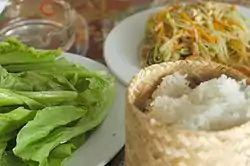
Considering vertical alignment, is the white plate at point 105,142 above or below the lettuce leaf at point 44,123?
below

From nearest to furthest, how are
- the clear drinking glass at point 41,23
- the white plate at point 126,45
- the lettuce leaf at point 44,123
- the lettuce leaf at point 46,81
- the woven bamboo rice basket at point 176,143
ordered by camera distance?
the woven bamboo rice basket at point 176,143, the lettuce leaf at point 44,123, the lettuce leaf at point 46,81, the white plate at point 126,45, the clear drinking glass at point 41,23

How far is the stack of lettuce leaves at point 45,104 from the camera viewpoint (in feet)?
2.56

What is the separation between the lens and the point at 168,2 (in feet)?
4.14

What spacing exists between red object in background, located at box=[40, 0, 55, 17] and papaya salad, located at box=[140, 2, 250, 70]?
20 centimetres

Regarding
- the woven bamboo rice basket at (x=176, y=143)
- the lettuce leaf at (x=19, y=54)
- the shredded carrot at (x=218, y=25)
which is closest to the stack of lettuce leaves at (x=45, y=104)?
the lettuce leaf at (x=19, y=54)

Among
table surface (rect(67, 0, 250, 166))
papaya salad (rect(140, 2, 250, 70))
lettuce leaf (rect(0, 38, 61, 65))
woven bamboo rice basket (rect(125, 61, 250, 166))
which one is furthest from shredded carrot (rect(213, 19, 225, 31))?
woven bamboo rice basket (rect(125, 61, 250, 166))

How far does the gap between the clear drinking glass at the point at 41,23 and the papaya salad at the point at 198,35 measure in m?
0.14

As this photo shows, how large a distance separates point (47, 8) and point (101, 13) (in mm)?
102

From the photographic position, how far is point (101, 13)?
1230mm

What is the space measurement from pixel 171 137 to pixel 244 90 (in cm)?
11

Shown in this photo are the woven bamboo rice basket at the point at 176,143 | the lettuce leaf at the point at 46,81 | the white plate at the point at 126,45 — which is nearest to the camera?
the woven bamboo rice basket at the point at 176,143

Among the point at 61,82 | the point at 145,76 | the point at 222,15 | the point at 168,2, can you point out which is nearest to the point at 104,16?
the point at 168,2

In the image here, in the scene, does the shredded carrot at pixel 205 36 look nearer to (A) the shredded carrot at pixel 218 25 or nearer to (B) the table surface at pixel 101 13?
(A) the shredded carrot at pixel 218 25

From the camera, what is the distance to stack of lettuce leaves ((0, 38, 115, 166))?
0.78 meters
